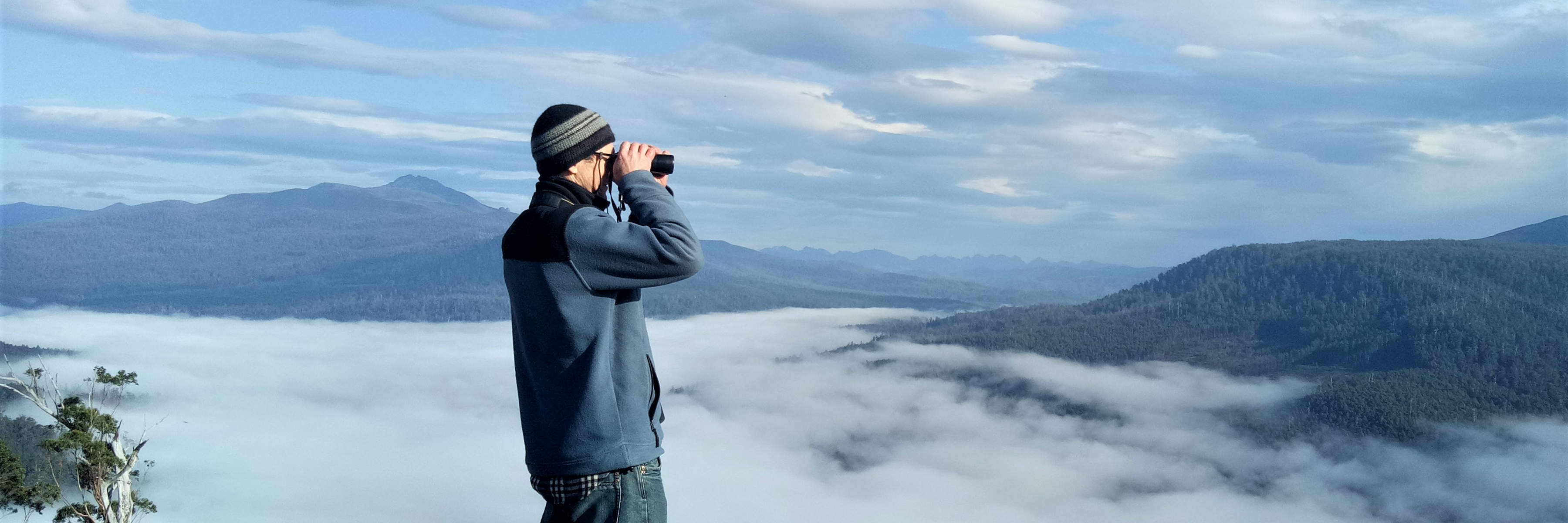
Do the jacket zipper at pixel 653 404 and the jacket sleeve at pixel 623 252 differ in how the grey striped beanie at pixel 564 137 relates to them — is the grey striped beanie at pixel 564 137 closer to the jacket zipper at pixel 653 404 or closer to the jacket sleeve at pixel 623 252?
the jacket sleeve at pixel 623 252

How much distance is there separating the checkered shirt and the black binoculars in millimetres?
1135

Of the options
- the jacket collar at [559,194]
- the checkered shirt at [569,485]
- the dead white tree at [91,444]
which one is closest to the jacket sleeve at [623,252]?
the jacket collar at [559,194]

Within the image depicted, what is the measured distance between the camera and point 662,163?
3.99m

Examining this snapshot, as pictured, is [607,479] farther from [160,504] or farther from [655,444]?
[160,504]

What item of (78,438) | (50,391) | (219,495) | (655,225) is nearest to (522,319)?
(655,225)

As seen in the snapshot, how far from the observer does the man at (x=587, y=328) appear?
11.4 ft

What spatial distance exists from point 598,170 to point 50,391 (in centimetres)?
2278

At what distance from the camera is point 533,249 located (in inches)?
138

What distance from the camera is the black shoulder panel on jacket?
11.4ft

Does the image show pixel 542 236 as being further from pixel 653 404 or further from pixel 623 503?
pixel 623 503

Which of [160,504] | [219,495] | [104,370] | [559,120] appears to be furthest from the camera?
[219,495]

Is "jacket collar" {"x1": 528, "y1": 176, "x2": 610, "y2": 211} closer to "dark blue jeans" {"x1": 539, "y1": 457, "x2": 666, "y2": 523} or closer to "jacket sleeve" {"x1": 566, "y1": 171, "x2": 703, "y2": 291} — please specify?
"jacket sleeve" {"x1": 566, "y1": 171, "x2": 703, "y2": 291}

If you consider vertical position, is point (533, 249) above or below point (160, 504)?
above

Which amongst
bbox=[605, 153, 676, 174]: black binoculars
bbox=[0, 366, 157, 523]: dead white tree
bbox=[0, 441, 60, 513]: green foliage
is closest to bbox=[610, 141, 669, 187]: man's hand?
bbox=[605, 153, 676, 174]: black binoculars
